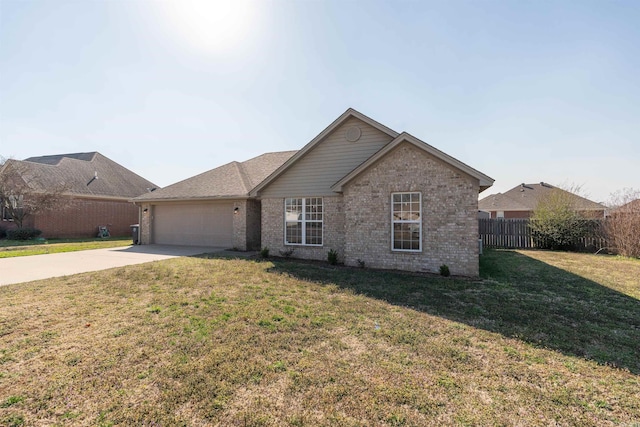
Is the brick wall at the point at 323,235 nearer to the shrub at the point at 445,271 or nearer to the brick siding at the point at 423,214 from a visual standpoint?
the brick siding at the point at 423,214

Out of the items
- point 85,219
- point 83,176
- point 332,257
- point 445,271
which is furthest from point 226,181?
point 83,176

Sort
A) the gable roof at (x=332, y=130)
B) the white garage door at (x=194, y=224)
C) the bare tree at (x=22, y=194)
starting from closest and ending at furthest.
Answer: the gable roof at (x=332, y=130), the white garage door at (x=194, y=224), the bare tree at (x=22, y=194)

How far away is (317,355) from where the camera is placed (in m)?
3.98

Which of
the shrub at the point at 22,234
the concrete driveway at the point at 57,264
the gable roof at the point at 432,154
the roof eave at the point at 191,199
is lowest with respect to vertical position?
the concrete driveway at the point at 57,264

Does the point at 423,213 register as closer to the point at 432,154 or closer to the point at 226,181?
the point at 432,154

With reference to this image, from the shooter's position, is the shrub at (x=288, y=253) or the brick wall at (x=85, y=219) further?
the brick wall at (x=85, y=219)

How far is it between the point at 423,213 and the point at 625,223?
11627mm

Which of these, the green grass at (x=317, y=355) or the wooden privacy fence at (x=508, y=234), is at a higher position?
the wooden privacy fence at (x=508, y=234)

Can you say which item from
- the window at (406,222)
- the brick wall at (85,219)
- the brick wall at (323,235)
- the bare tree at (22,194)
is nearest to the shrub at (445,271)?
the window at (406,222)

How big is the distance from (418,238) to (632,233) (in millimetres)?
11502

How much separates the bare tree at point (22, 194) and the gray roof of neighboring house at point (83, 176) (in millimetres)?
101

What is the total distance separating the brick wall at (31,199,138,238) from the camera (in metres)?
21.1

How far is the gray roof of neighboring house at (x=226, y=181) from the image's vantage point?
599 inches

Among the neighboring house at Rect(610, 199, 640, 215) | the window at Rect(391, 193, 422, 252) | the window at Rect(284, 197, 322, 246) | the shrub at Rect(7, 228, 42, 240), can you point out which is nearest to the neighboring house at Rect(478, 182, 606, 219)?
the neighboring house at Rect(610, 199, 640, 215)
